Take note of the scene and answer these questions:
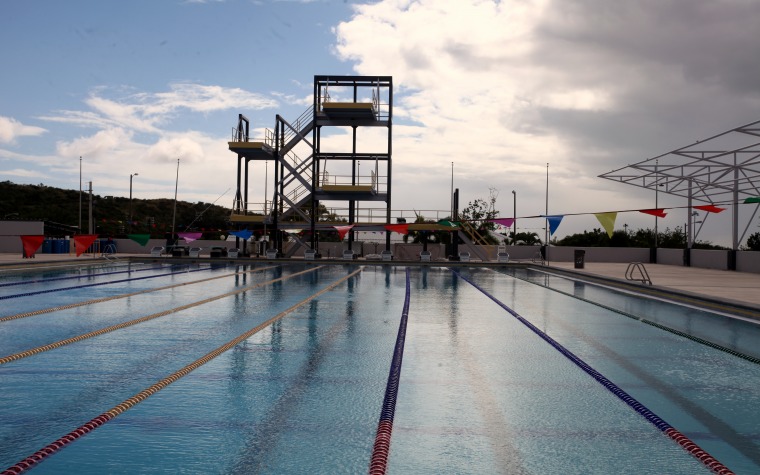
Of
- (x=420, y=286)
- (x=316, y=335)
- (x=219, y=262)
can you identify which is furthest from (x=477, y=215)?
(x=316, y=335)

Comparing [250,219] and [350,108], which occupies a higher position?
[350,108]

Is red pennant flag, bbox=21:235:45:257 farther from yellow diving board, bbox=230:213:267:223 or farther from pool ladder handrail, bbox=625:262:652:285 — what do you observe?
pool ladder handrail, bbox=625:262:652:285

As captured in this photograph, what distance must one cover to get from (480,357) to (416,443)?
9.08 ft

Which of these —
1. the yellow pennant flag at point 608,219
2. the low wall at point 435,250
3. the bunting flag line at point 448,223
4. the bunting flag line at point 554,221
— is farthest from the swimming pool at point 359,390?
the low wall at point 435,250

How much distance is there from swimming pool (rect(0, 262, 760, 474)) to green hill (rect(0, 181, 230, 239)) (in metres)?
60.0

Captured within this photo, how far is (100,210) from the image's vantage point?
7994cm

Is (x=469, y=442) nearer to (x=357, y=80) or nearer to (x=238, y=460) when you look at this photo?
(x=238, y=460)

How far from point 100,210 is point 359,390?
83548 millimetres

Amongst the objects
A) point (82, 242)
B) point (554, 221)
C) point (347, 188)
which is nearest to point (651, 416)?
point (554, 221)

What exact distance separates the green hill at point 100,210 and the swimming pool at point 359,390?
197 feet

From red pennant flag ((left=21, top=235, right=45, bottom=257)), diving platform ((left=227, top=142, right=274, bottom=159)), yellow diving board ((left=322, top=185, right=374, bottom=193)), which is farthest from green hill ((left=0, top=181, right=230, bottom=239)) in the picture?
red pennant flag ((left=21, top=235, right=45, bottom=257))

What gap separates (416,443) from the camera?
380 cm

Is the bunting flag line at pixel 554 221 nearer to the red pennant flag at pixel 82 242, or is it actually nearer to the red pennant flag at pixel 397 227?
the red pennant flag at pixel 397 227

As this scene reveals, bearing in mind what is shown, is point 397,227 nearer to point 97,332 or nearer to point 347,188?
point 347,188
